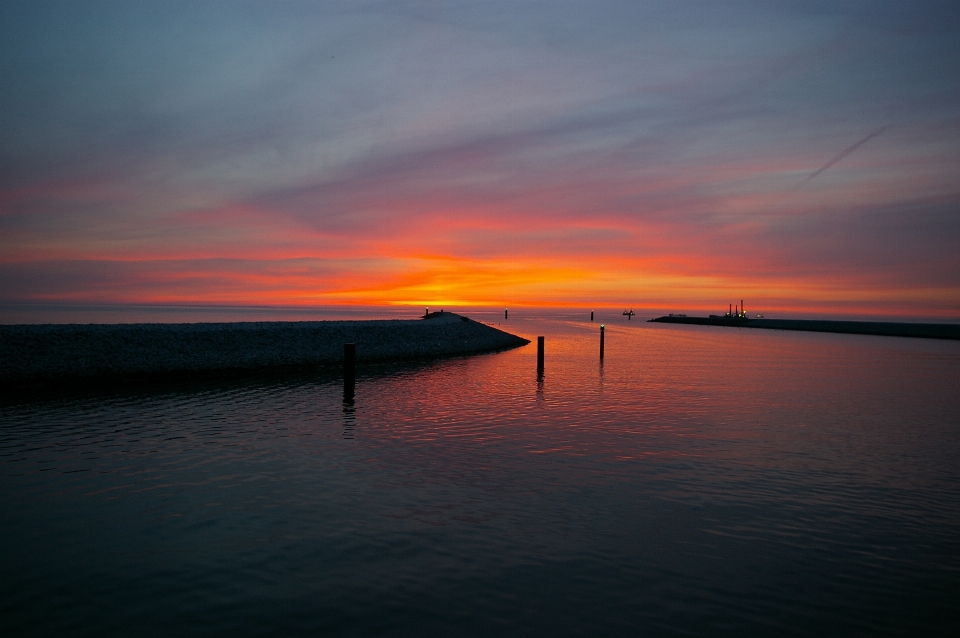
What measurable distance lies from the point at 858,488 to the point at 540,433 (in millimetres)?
6635

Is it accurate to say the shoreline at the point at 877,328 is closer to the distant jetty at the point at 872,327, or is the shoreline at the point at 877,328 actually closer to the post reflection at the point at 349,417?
the distant jetty at the point at 872,327

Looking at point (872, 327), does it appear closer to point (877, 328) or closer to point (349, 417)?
point (877, 328)

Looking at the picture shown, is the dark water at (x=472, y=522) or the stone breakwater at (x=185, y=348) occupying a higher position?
the stone breakwater at (x=185, y=348)

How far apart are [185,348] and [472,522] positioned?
2217cm

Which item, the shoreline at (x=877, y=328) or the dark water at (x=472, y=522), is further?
the shoreline at (x=877, y=328)

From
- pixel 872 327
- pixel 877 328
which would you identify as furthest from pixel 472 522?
pixel 872 327

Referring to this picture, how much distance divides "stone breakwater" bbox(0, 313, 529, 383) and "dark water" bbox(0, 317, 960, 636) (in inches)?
169

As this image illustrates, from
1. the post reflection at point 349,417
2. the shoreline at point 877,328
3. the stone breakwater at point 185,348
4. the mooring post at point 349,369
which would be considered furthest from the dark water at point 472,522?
the shoreline at point 877,328

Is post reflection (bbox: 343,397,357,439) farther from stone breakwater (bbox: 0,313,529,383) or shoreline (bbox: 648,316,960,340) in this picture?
shoreline (bbox: 648,316,960,340)

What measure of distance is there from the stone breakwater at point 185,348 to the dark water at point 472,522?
4287mm

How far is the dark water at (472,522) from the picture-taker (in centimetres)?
577

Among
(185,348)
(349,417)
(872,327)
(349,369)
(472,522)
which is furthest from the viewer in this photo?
(872,327)

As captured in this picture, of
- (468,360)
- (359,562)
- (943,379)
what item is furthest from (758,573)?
(468,360)

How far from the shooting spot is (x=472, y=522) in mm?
8227
